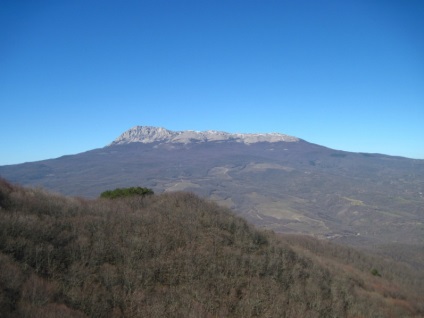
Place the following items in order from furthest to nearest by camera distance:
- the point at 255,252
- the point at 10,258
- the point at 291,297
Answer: the point at 255,252 → the point at 291,297 → the point at 10,258

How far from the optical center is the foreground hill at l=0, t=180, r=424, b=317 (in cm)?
1231

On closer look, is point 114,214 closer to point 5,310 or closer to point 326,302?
point 5,310

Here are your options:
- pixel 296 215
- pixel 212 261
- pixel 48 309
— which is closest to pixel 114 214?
pixel 212 261

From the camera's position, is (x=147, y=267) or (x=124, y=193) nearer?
(x=147, y=267)

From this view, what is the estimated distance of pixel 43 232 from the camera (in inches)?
605

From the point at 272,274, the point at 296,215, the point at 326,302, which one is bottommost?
the point at 296,215

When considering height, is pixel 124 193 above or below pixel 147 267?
above

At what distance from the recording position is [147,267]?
16.0 m

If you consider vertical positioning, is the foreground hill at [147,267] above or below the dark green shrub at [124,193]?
below

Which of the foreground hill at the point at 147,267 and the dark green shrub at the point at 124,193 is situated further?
the dark green shrub at the point at 124,193

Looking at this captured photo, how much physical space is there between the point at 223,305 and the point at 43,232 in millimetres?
8652

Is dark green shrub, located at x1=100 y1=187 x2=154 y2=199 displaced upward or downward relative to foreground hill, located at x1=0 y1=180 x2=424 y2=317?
upward

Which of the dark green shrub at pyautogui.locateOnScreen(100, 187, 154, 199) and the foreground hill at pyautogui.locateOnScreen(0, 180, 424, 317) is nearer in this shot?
the foreground hill at pyautogui.locateOnScreen(0, 180, 424, 317)

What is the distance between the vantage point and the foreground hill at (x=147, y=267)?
12.3m
